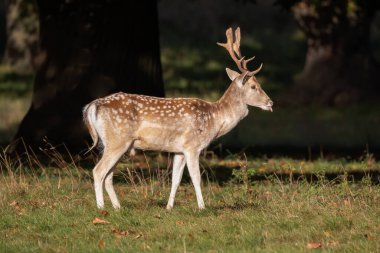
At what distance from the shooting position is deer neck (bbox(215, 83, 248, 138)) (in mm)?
12703

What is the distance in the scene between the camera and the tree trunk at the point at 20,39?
1405 inches

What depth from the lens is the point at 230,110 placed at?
1277 cm

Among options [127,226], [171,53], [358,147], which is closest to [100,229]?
[127,226]

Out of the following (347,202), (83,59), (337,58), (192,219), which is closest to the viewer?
(192,219)

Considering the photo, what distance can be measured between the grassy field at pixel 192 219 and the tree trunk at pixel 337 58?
52.1ft

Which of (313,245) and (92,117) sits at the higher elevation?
(92,117)

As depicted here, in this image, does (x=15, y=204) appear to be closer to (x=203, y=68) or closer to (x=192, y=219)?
(x=192, y=219)

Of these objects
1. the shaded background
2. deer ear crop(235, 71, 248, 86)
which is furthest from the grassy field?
the shaded background

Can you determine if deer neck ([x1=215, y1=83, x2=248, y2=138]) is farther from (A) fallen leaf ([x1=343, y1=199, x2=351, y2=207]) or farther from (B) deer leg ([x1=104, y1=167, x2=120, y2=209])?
(A) fallen leaf ([x1=343, y1=199, x2=351, y2=207])

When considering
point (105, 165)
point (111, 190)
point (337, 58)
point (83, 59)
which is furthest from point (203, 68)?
point (105, 165)

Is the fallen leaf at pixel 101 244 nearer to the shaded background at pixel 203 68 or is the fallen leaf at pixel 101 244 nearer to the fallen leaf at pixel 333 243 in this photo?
the fallen leaf at pixel 333 243

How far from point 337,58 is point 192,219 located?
19.3m

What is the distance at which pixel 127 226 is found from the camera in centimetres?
1091

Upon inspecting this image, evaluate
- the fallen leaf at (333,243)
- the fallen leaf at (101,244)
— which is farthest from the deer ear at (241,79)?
the fallen leaf at (101,244)
